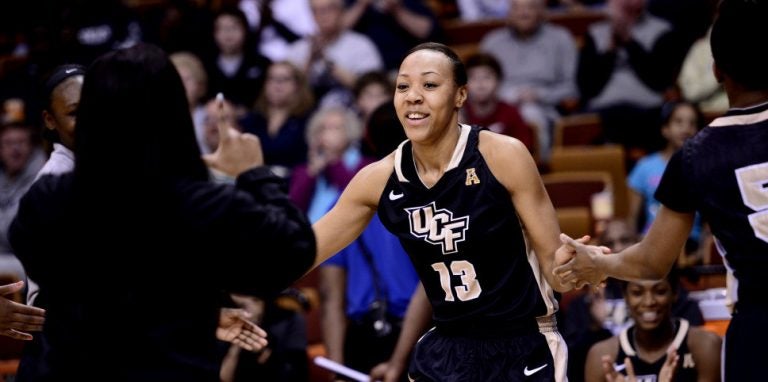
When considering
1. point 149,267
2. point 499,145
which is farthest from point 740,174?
point 149,267

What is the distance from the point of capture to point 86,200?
315 cm

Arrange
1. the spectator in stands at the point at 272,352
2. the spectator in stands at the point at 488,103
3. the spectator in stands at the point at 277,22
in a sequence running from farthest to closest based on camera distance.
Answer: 1. the spectator in stands at the point at 277,22
2. the spectator in stands at the point at 488,103
3. the spectator in stands at the point at 272,352

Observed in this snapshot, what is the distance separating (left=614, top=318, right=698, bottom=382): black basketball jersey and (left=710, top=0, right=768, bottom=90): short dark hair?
162 centimetres

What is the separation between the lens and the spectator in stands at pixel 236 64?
31.8ft

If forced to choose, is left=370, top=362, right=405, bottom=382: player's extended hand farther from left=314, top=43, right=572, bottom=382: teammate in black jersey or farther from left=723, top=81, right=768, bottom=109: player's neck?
left=723, top=81, right=768, bottom=109: player's neck

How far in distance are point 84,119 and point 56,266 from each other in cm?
42

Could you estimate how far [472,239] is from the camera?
4121mm

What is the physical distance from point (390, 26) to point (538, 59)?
4.50 ft

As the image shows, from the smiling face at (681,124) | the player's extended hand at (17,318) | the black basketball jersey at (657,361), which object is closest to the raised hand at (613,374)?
the black basketball jersey at (657,361)

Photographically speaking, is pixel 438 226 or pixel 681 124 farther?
pixel 681 124

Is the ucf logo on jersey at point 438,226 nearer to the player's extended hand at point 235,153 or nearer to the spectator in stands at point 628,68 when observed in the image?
the player's extended hand at point 235,153

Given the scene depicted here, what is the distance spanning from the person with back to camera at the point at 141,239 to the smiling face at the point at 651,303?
2366 millimetres

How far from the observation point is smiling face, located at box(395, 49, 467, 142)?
4.28 meters

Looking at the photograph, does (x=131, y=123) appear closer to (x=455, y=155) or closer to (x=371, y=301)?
(x=455, y=155)
